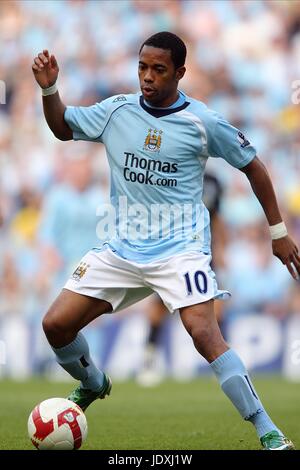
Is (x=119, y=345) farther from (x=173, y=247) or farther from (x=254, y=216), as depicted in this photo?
(x=173, y=247)

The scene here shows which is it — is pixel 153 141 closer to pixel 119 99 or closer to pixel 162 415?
pixel 119 99

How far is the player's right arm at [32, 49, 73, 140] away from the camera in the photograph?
6.30 meters

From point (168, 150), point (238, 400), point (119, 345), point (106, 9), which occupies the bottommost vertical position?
point (119, 345)

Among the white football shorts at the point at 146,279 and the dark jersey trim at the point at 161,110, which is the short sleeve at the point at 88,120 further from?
the white football shorts at the point at 146,279

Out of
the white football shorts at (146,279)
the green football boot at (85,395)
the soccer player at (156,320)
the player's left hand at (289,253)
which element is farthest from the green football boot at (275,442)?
the soccer player at (156,320)

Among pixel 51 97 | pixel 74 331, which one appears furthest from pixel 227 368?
pixel 51 97

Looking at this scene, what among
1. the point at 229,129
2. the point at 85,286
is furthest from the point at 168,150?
the point at 85,286

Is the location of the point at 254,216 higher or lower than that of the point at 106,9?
lower

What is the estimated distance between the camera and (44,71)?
6305 mm

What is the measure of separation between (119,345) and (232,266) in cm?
210

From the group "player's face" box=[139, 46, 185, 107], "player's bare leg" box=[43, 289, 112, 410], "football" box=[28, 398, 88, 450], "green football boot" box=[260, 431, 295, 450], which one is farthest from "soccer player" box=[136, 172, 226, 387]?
"green football boot" box=[260, 431, 295, 450]

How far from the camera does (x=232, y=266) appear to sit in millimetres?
14555

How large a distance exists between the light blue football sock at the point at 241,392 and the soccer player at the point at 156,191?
0.59 ft

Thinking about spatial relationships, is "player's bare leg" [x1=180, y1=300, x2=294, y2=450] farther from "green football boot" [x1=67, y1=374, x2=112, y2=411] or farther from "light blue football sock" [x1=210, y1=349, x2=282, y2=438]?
"green football boot" [x1=67, y1=374, x2=112, y2=411]
